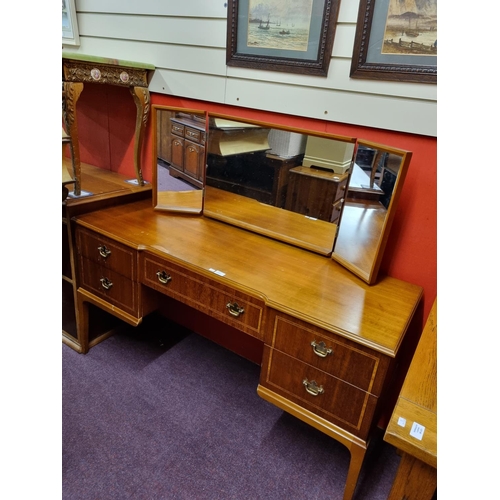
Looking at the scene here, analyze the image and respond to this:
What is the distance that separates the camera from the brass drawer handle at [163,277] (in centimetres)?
145

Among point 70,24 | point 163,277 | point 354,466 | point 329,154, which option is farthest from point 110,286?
point 70,24

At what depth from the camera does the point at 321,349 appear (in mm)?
1145

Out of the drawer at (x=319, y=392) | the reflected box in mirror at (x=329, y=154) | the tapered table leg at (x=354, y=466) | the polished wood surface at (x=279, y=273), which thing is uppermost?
the reflected box in mirror at (x=329, y=154)

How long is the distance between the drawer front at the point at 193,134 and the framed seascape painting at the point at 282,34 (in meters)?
0.34

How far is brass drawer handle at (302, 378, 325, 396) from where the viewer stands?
1.20 meters

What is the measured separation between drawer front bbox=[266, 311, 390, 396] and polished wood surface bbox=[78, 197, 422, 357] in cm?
4

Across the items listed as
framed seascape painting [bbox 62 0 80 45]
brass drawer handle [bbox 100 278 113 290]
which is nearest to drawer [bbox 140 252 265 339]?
brass drawer handle [bbox 100 278 113 290]

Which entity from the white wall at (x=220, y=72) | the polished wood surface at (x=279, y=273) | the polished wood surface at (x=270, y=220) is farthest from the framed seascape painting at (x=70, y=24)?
the polished wood surface at (x=270, y=220)

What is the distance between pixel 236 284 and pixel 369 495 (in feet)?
3.34

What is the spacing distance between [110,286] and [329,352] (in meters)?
1.07

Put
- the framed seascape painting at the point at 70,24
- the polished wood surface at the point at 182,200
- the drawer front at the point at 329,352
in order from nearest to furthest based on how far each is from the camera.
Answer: the drawer front at the point at 329,352 → the polished wood surface at the point at 182,200 → the framed seascape painting at the point at 70,24

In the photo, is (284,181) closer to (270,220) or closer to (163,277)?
(270,220)

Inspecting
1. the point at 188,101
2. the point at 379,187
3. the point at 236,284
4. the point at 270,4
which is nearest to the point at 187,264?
the point at 236,284

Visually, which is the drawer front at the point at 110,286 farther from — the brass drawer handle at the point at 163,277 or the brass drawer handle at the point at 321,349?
the brass drawer handle at the point at 321,349
